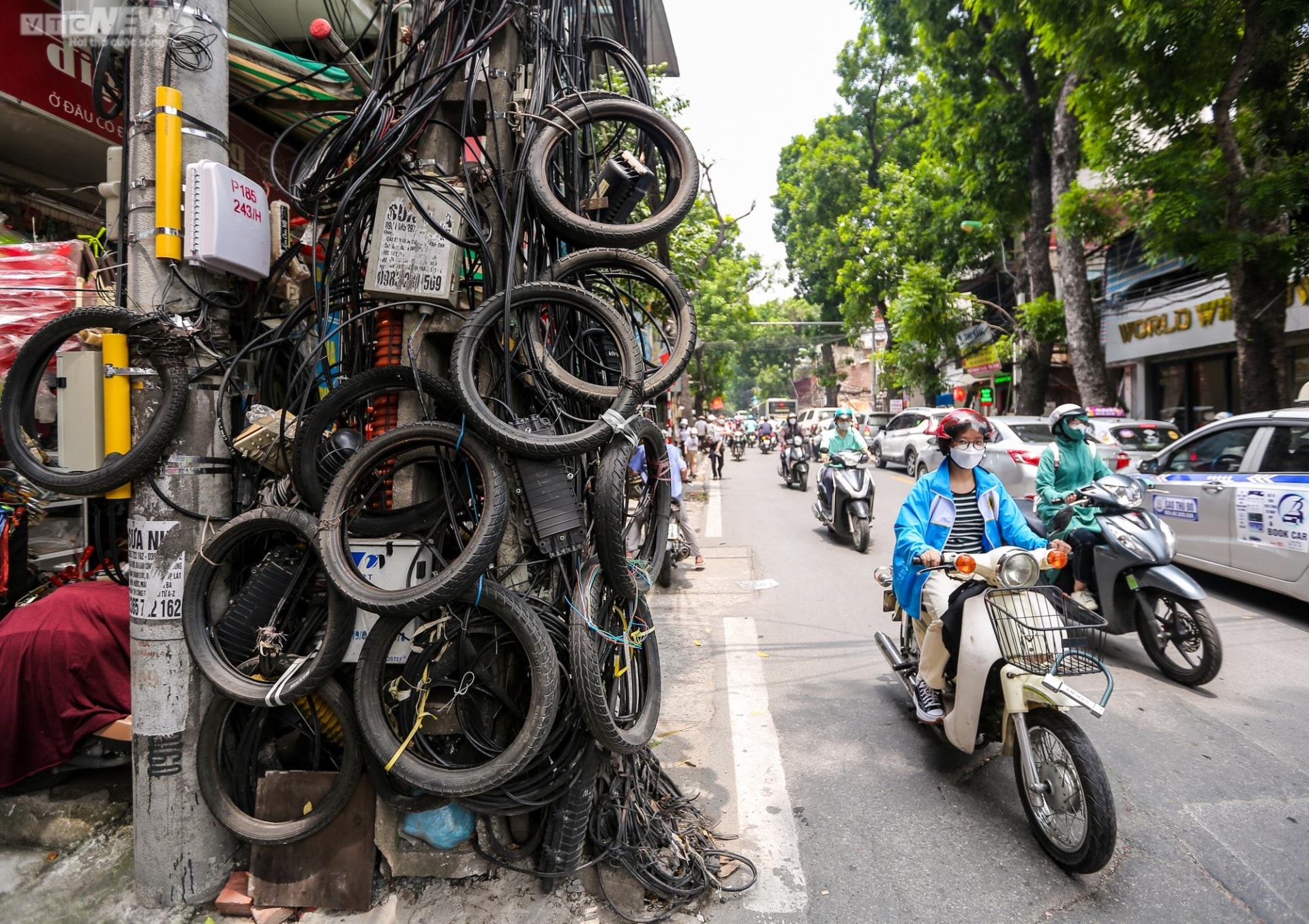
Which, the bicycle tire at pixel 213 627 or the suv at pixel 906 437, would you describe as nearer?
the bicycle tire at pixel 213 627

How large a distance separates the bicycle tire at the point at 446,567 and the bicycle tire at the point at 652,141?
1.02 meters

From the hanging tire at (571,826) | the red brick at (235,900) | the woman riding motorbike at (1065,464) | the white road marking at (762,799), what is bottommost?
the red brick at (235,900)

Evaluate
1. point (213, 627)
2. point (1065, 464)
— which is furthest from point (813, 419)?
point (213, 627)

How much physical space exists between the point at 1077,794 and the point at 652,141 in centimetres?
337

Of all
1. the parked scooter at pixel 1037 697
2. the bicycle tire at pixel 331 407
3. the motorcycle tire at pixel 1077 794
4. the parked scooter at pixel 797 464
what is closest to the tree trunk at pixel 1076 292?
the parked scooter at pixel 797 464

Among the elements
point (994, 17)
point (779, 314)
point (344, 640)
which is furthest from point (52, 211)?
point (779, 314)

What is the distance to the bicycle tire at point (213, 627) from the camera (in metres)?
2.91

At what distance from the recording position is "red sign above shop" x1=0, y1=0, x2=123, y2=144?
4.70 meters

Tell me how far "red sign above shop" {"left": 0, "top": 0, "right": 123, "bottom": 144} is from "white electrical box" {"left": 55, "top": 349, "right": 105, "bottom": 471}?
2581 mm

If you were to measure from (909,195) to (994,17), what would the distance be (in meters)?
6.57

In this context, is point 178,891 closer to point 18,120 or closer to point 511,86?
point 511,86

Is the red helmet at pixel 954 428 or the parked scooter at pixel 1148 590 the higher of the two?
the red helmet at pixel 954 428

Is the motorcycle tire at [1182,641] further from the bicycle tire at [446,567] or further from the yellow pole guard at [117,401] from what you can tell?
the yellow pole guard at [117,401]

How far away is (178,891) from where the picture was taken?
2.92 m
